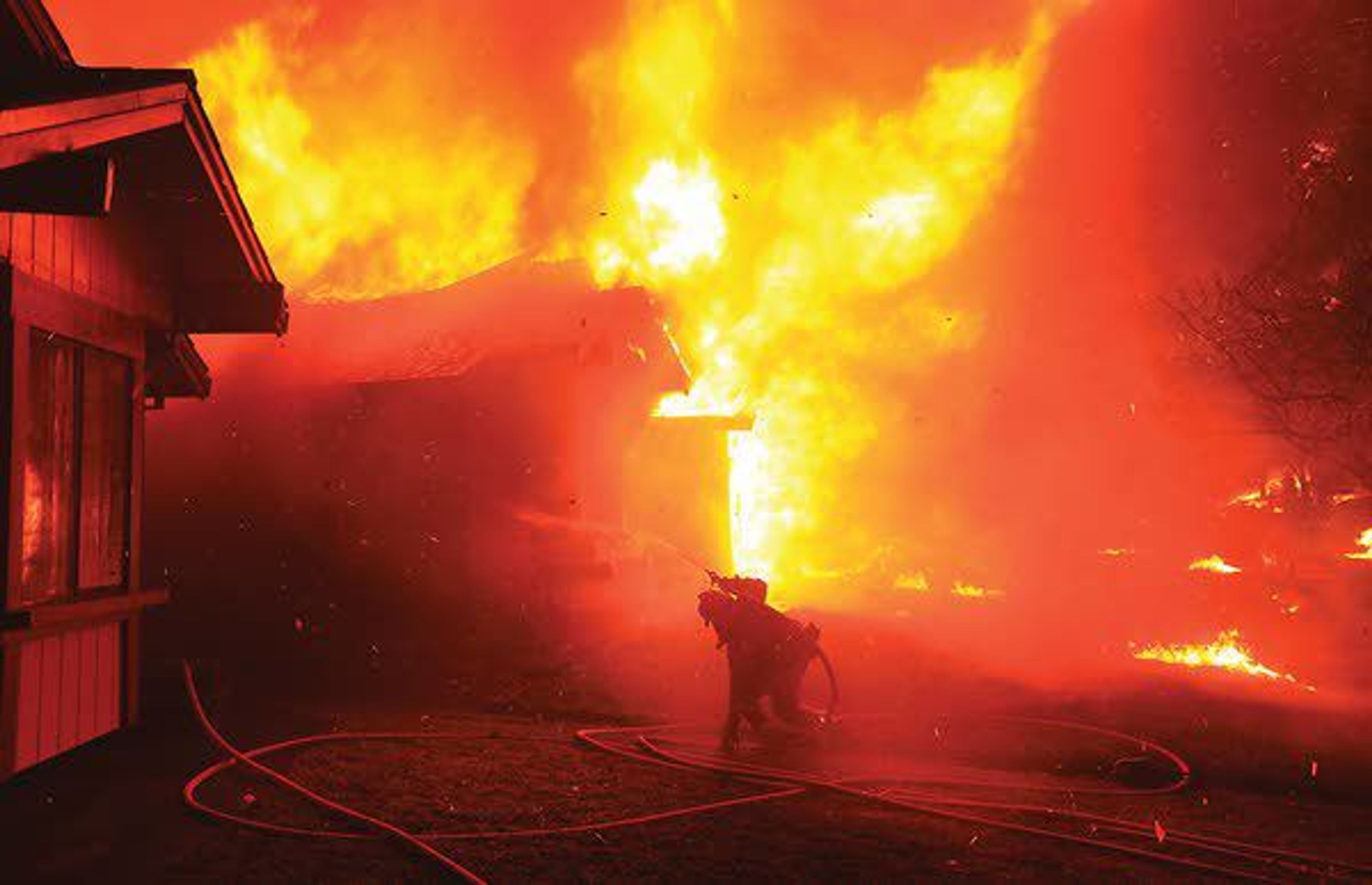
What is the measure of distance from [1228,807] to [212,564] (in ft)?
54.9

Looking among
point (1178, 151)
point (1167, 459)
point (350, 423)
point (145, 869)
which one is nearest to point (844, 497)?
point (1167, 459)

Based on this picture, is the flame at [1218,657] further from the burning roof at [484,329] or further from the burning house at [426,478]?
the burning roof at [484,329]

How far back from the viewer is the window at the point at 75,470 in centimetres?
709

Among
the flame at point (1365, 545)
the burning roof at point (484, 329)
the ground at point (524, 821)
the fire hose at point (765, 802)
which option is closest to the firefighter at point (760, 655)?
the fire hose at point (765, 802)

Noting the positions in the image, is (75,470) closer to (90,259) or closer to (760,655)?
(90,259)

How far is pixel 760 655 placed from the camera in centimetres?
984

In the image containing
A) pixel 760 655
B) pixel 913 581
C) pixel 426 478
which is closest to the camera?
pixel 760 655

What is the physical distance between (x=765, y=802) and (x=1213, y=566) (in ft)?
87.9

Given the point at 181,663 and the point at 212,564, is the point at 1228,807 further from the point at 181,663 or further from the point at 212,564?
the point at 212,564

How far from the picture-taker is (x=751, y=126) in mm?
31094

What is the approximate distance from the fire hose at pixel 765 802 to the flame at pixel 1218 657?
22.3 ft

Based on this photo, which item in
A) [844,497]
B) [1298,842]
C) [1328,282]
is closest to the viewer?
[1298,842]

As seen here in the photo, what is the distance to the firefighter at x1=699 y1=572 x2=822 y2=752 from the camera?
980 cm

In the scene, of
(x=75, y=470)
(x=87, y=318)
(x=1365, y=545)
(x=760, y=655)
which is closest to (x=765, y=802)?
(x=760, y=655)
